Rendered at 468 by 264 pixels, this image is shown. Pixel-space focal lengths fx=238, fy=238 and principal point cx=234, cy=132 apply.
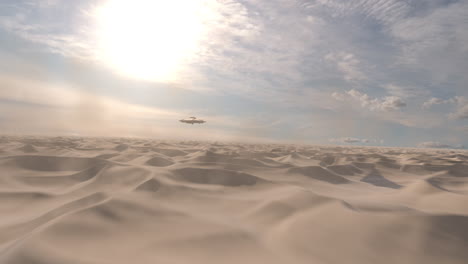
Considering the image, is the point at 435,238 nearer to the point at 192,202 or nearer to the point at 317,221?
the point at 317,221

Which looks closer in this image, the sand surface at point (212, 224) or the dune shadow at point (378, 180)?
the sand surface at point (212, 224)

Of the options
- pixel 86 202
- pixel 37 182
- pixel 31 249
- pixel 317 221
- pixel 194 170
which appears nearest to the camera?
pixel 31 249

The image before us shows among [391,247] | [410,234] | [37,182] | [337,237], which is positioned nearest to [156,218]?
[337,237]

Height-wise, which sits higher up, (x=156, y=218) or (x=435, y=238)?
(x=435, y=238)

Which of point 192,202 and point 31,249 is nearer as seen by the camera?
point 31,249

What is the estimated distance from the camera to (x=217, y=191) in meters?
2.86

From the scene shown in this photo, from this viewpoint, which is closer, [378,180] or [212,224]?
[212,224]

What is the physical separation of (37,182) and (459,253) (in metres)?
4.44

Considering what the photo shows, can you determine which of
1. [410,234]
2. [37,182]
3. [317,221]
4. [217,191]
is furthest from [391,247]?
[37,182]

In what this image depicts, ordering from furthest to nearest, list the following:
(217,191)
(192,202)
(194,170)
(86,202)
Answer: (194,170), (217,191), (192,202), (86,202)

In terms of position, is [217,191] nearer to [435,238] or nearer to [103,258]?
[103,258]

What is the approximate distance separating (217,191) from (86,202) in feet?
4.39

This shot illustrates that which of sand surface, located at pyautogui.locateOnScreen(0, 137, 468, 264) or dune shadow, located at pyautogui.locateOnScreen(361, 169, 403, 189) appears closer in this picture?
sand surface, located at pyautogui.locateOnScreen(0, 137, 468, 264)

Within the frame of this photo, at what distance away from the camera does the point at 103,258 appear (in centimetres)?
125
